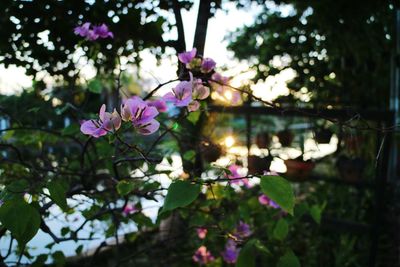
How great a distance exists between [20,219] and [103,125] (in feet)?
0.73

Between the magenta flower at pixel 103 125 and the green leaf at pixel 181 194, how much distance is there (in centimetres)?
17

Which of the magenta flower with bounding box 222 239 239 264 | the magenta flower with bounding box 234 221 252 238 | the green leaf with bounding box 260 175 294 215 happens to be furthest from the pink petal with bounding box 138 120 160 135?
the magenta flower with bounding box 222 239 239 264

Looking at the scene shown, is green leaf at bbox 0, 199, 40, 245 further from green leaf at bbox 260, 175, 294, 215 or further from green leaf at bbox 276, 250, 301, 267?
green leaf at bbox 276, 250, 301, 267

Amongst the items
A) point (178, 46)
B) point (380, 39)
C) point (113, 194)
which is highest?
point (380, 39)

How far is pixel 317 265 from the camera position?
7.55 feet

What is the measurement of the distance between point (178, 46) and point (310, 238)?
6.19ft

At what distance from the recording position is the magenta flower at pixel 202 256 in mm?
1851

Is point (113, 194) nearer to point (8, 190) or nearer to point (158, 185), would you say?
point (158, 185)

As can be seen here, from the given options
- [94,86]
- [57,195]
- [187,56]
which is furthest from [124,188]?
[94,86]

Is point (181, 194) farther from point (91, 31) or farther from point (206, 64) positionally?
point (91, 31)

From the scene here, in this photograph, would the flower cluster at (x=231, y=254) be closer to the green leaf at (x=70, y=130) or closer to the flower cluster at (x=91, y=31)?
the green leaf at (x=70, y=130)

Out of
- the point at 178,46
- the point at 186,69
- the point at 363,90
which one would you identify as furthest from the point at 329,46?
the point at 186,69

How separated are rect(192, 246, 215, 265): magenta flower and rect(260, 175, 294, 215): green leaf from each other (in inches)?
47.0

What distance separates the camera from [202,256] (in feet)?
6.10
